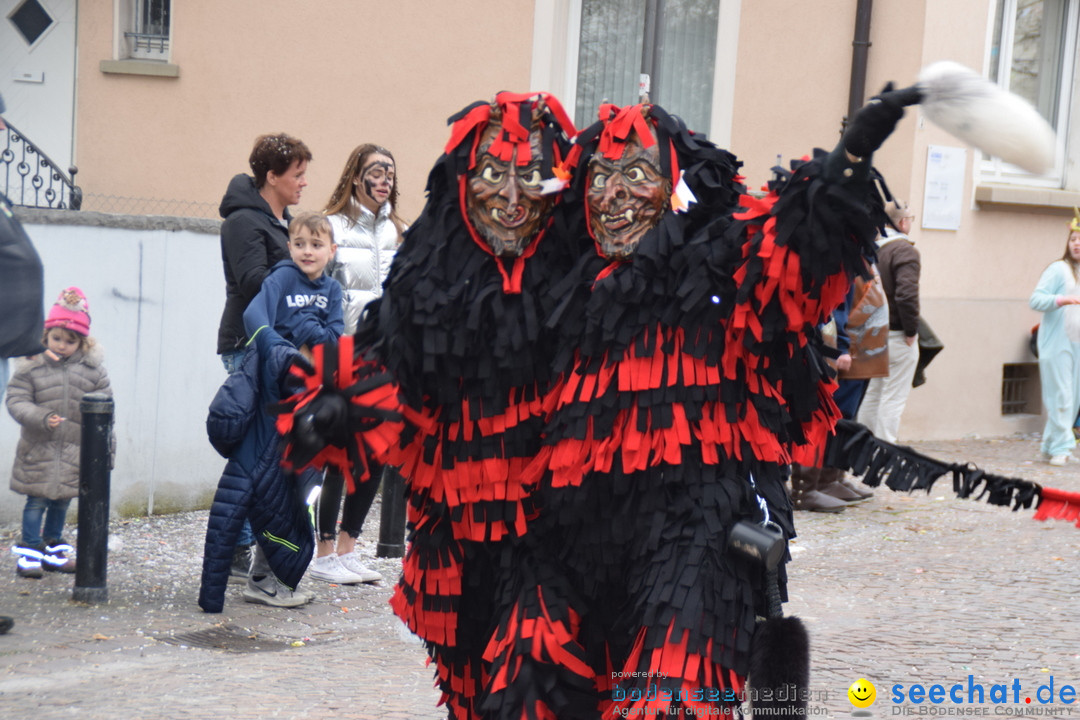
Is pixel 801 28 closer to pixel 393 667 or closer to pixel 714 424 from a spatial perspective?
pixel 393 667

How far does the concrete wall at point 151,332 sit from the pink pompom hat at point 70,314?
2.54 feet

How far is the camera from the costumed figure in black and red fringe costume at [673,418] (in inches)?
113

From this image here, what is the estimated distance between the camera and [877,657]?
4934mm

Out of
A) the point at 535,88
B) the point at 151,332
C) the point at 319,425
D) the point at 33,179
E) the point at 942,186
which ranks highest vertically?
Answer: the point at 535,88

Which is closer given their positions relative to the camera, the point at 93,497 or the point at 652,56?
the point at 93,497

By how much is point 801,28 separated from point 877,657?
6.64 metres

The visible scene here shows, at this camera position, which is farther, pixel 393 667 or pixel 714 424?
pixel 393 667

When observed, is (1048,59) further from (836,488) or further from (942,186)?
(836,488)

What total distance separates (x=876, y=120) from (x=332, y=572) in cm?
400

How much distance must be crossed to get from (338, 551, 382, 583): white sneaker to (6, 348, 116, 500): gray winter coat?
1.22m

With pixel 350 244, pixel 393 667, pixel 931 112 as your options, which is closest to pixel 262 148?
pixel 350 244

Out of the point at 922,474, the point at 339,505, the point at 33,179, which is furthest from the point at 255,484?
the point at 33,179

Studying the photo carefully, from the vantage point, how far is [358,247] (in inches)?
232

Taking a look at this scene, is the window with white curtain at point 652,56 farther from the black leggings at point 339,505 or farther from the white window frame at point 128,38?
the black leggings at point 339,505
